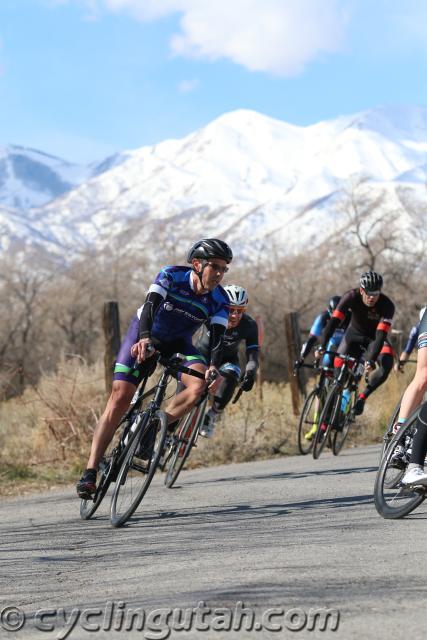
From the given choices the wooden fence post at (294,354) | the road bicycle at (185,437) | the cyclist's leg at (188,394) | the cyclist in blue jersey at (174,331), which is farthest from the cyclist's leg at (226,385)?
the wooden fence post at (294,354)

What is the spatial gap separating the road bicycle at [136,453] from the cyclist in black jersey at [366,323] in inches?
200

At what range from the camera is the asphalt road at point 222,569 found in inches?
166

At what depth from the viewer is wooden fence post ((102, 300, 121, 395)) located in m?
13.9

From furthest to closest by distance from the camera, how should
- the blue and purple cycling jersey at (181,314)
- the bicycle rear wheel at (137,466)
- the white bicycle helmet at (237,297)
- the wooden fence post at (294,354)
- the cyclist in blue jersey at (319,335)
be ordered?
1. the wooden fence post at (294,354)
2. the cyclist in blue jersey at (319,335)
3. the white bicycle helmet at (237,297)
4. the blue and purple cycling jersey at (181,314)
5. the bicycle rear wheel at (137,466)

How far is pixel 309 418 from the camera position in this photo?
1350 cm

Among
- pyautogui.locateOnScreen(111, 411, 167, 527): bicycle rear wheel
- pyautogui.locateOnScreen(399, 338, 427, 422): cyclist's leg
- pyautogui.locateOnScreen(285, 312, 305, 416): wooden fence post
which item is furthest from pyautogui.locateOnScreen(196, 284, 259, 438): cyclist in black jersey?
pyautogui.locateOnScreen(285, 312, 305, 416): wooden fence post

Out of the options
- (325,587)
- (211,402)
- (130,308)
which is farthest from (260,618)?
(130,308)

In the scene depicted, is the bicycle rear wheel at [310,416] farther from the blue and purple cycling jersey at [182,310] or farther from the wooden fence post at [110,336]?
the blue and purple cycling jersey at [182,310]

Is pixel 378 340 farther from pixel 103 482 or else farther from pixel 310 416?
pixel 103 482

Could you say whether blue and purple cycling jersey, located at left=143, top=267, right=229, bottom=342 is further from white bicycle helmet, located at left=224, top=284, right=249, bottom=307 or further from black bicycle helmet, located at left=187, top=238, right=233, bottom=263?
white bicycle helmet, located at left=224, top=284, right=249, bottom=307

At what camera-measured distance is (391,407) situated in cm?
1636

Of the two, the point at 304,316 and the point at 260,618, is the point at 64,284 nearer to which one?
the point at 304,316

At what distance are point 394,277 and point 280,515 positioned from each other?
151 ft

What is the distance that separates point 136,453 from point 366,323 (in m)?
6.08
